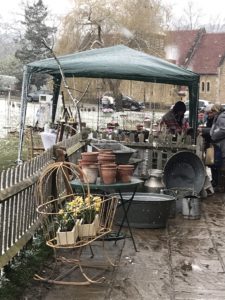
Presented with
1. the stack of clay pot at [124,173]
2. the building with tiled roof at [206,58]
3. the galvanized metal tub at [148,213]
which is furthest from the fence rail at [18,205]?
the building with tiled roof at [206,58]


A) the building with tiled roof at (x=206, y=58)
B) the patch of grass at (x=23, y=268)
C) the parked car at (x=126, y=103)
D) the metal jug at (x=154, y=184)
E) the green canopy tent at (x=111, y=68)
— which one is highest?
the building with tiled roof at (x=206, y=58)

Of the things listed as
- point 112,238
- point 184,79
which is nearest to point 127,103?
point 184,79

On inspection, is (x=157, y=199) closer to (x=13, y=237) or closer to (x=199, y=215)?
(x=199, y=215)

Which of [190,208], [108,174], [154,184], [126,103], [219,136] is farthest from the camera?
[126,103]

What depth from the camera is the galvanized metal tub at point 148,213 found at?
638 centimetres

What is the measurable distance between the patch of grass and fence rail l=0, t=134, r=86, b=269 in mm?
158

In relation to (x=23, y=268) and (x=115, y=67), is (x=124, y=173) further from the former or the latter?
(x=115, y=67)

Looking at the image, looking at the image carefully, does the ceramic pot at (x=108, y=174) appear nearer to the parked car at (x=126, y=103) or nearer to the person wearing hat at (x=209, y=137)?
the person wearing hat at (x=209, y=137)

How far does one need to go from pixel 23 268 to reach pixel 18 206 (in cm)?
53

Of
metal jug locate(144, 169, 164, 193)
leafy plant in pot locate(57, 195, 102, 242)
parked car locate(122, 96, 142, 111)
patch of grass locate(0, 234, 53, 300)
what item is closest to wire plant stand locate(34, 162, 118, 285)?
leafy plant in pot locate(57, 195, 102, 242)

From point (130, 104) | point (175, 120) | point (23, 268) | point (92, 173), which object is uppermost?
point (130, 104)

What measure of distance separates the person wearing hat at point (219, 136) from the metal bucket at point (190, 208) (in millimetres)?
2397

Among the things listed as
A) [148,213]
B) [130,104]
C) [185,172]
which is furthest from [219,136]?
[130,104]

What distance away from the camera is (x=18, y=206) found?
4.59m
